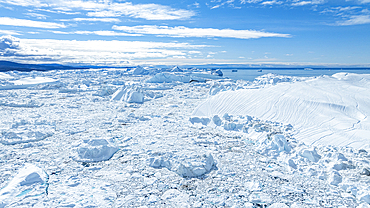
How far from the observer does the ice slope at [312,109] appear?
192 inches

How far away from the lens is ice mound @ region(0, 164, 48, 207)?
2908 mm

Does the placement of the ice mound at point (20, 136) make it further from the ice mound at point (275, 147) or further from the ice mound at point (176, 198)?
the ice mound at point (275, 147)

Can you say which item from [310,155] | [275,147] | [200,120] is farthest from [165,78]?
[310,155]

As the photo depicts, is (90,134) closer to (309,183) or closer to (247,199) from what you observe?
(247,199)

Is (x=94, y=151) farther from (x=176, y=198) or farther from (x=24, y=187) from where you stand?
(x=176, y=198)

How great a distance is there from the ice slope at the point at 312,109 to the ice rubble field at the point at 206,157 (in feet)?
0.08

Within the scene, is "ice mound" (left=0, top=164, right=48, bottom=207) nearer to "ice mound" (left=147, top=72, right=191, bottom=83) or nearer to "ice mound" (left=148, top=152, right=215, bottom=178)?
"ice mound" (left=148, top=152, right=215, bottom=178)

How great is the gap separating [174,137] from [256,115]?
269 centimetres

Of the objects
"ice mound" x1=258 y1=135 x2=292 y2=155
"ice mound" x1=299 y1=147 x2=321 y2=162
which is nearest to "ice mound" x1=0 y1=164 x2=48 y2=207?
"ice mound" x1=258 y1=135 x2=292 y2=155

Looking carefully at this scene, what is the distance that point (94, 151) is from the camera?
4266 millimetres

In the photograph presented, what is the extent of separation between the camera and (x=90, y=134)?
5.71 m

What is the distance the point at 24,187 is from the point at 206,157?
2.67 meters

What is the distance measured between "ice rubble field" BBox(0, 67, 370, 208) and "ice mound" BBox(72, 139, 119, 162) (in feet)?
0.06

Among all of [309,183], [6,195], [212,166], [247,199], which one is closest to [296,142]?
[309,183]
